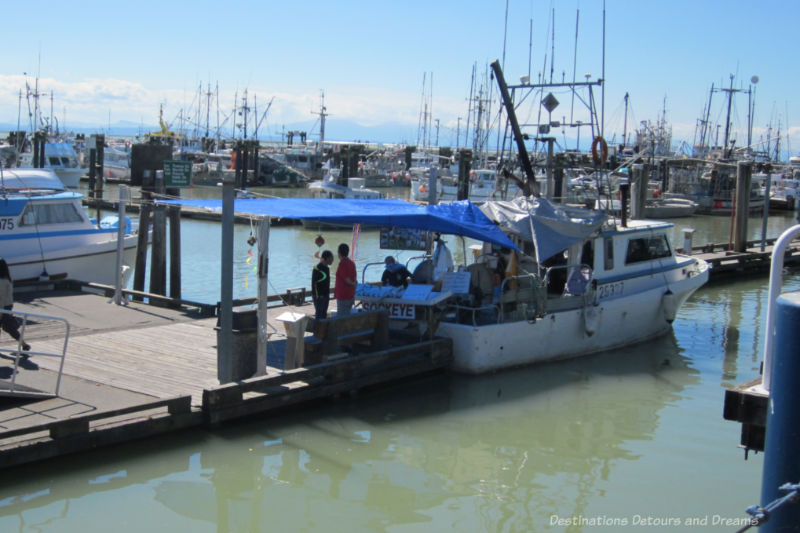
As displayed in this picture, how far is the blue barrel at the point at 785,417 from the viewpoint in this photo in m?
3.98

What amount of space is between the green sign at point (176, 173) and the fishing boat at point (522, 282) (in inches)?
263

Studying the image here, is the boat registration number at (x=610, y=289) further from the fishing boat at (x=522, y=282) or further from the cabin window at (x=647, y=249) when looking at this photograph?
the cabin window at (x=647, y=249)

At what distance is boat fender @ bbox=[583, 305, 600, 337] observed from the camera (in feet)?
50.4

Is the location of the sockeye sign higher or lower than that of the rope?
lower

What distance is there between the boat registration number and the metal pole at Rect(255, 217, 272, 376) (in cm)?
744

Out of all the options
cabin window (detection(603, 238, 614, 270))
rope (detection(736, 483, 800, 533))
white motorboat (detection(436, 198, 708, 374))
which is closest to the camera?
rope (detection(736, 483, 800, 533))

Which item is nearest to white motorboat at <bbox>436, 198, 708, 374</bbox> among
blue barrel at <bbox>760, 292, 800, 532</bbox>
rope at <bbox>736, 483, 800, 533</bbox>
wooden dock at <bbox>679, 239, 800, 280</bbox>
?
blue barrel at <bbox>760, 292, 800, 532</bbox>

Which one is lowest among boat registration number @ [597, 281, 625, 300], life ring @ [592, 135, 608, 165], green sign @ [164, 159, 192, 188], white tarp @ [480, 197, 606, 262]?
boat registration number @ [597, 281, 625, 300]

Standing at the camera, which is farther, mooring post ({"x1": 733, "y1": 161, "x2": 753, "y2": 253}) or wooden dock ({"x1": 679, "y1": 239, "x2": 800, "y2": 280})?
mooring post ({"x1": 733, "y1": 161, "x2": 753, "y2": 253})

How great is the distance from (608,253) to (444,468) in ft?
24.8

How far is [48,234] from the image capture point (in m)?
19.2

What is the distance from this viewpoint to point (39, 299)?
16781mm

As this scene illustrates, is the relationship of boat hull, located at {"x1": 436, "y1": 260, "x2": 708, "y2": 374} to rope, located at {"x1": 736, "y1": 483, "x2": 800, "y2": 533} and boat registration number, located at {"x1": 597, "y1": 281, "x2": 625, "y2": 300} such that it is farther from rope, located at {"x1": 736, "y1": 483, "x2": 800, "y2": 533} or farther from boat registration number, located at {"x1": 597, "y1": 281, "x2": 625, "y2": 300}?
rope, located at {"x1": 736, "y1": 483, "x2": 800, "y2": 533}

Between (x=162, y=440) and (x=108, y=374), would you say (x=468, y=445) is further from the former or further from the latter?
(x=108, y=374)
